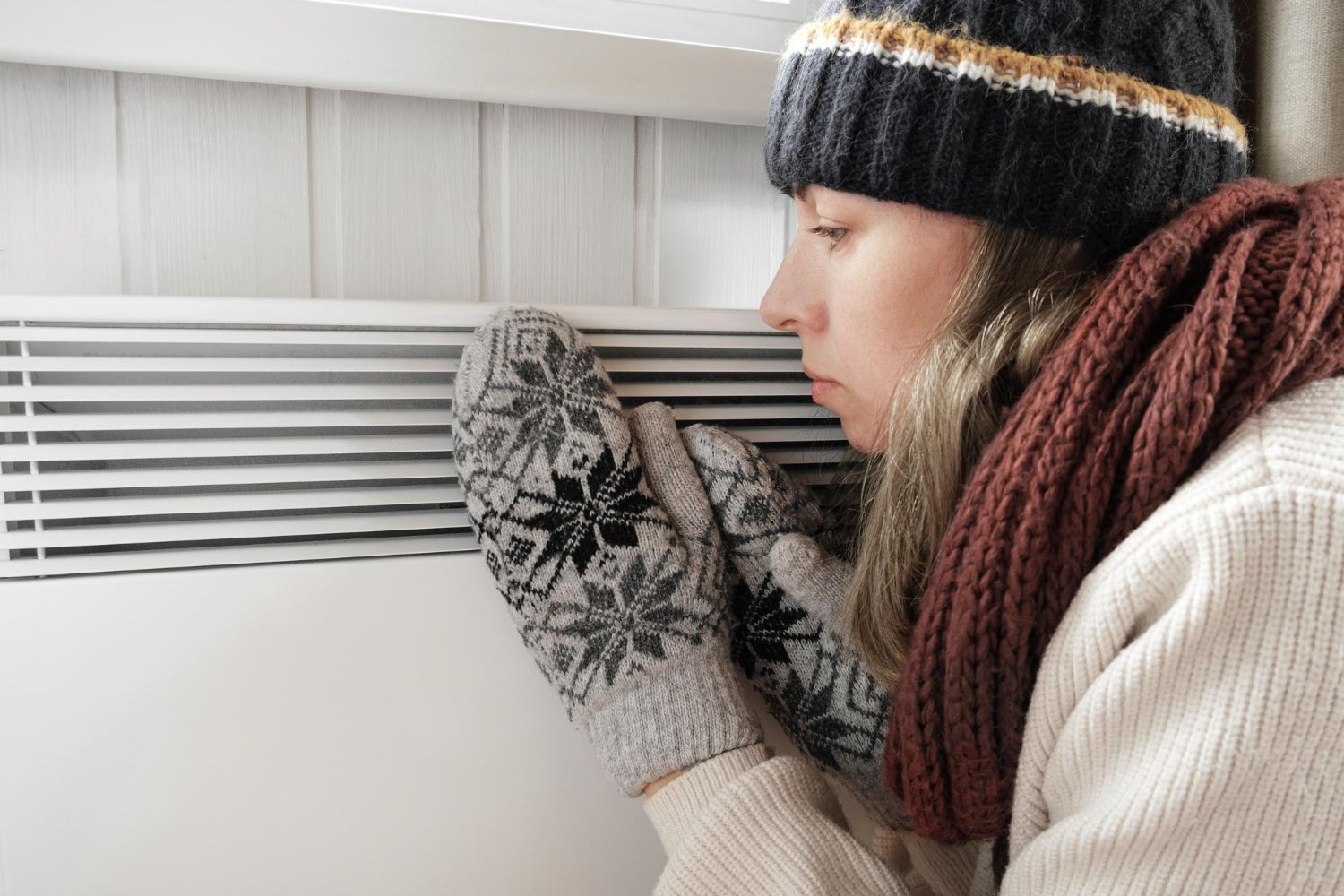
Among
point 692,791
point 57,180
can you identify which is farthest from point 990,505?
point 57,180

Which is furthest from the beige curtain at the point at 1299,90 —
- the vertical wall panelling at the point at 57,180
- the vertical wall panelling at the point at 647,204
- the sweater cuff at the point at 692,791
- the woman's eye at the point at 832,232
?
the vertical wall panelling at the point at 57,180

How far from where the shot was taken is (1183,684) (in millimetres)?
478

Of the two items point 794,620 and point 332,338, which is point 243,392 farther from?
point 794,620

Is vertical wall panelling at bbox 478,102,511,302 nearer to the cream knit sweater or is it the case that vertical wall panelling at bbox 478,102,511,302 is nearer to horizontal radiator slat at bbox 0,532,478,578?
horizontal radiator slat at bbox 0,532,478,578

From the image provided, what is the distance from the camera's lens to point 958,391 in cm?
62

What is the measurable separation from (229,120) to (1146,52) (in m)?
0.69

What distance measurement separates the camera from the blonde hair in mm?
616

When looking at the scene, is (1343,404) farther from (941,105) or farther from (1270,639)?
(941,105)

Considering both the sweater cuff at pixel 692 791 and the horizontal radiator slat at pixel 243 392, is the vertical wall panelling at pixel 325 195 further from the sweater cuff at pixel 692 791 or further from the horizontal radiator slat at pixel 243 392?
the sweater cuff at pixel 692 791

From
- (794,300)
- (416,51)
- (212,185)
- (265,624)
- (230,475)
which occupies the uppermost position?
(416,51)

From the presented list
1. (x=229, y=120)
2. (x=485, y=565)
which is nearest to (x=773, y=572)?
(x=485, y=565)

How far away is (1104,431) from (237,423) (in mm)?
578

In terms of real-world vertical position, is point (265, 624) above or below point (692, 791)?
above

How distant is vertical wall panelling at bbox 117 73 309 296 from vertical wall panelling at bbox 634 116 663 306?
298 millimetres
